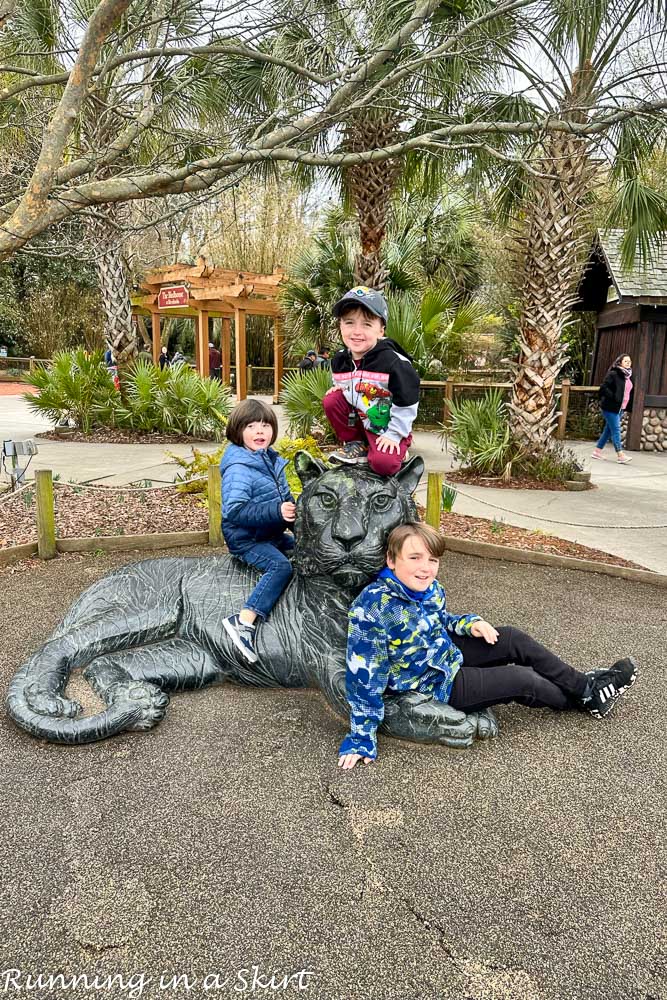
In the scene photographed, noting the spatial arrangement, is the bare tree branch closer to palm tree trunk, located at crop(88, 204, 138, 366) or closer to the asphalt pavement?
the asphalt pavement

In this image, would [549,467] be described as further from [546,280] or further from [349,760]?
[349,760]

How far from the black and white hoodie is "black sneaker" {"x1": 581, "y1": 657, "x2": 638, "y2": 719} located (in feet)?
4.55

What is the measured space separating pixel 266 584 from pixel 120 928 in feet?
4.68

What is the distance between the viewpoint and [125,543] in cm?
531

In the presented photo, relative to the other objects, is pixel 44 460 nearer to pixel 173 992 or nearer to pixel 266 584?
pixel 266 584

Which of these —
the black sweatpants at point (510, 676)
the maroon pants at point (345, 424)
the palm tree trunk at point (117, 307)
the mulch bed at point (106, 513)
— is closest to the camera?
the black sweatpants at point (510, 676)

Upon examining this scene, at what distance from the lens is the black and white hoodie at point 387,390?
9.39ft

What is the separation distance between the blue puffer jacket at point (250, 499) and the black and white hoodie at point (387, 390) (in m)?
0.56

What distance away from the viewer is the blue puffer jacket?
2.99 metres

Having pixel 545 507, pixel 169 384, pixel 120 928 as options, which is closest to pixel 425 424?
pixel 169 384

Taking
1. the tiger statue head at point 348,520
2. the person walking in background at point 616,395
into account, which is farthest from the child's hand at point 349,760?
the person walking in background at point 616,395

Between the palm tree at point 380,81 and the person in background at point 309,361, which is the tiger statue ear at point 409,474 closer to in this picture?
the palm tree at point 380,81

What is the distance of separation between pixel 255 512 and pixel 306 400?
6772mm
